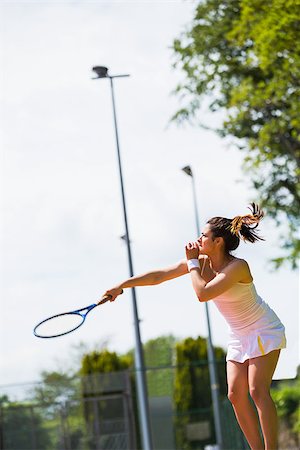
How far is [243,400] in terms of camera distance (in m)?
7.14

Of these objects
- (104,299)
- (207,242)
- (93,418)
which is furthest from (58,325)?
(93,418)

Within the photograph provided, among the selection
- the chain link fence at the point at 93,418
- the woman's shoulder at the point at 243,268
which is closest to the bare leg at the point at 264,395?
the woman's shoulder at the point at 243,268

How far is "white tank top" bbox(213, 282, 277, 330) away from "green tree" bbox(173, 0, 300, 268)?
65.4ft

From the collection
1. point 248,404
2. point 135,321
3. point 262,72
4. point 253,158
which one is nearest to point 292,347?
point 248,404

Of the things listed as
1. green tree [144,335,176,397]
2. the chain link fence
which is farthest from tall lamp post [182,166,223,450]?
green tree [144,335,176,397]

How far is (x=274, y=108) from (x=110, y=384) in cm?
835

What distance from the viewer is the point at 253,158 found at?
30016mm

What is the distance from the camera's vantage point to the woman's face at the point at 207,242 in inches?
281

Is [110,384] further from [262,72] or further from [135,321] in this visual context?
[262,72]

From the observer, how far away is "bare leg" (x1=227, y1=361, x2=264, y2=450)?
7129 mm

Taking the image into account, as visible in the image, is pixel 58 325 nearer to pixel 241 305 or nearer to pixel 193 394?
pixel 241 305

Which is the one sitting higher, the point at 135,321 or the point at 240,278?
the point at 135,321

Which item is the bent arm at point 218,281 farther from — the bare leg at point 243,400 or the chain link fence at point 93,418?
the chain link fence at point 93,418

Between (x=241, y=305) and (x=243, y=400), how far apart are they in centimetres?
59
